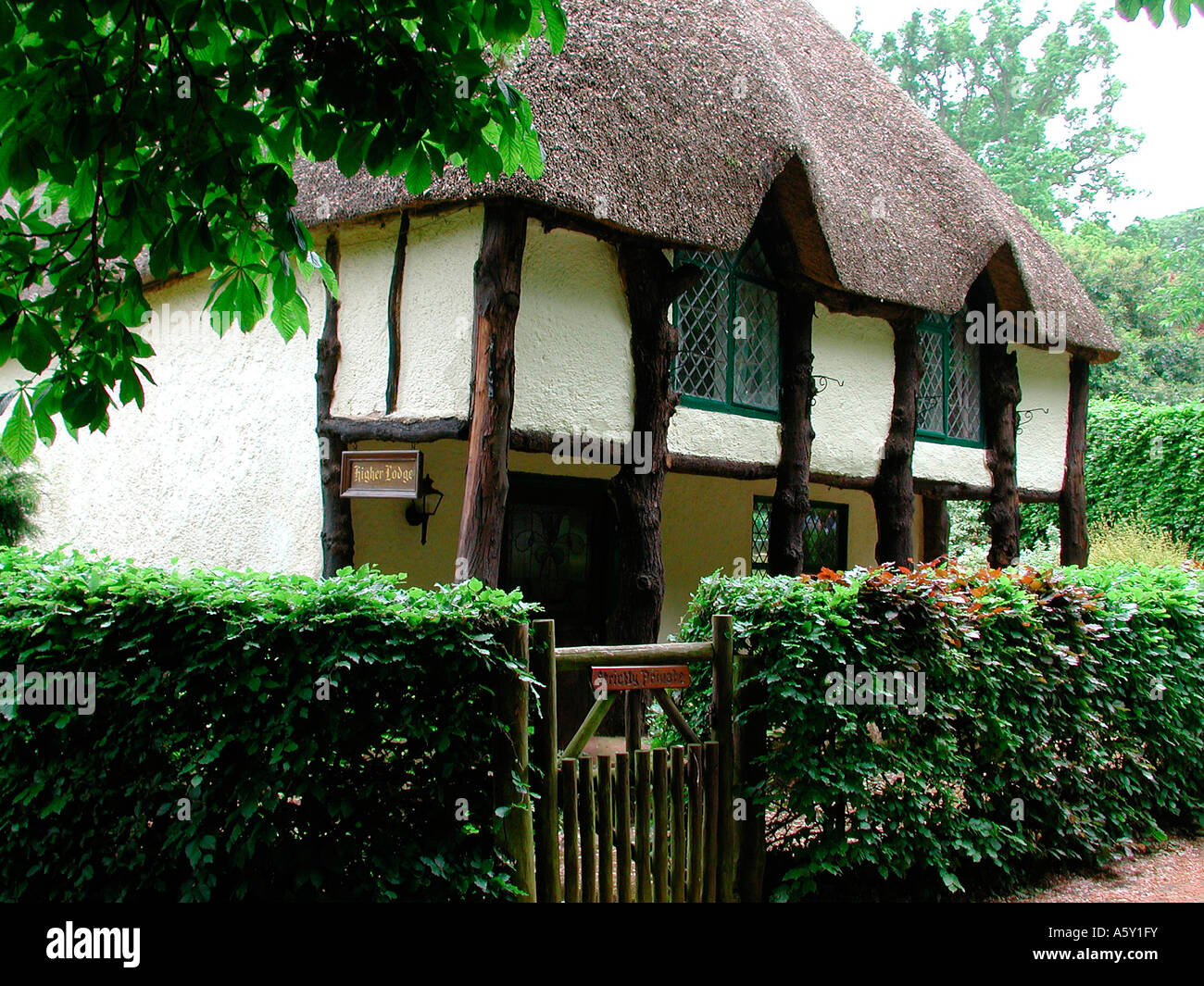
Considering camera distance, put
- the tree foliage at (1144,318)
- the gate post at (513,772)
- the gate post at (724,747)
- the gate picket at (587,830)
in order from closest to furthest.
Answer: the gate post at (513,772), the gate picket at (587,830), the gate post at (724,747), the tree foliage at (1144,318)

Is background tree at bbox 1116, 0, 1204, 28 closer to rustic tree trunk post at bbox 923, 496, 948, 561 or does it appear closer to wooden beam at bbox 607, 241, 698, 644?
wooden beam at bbox 607, 241, 698, 644

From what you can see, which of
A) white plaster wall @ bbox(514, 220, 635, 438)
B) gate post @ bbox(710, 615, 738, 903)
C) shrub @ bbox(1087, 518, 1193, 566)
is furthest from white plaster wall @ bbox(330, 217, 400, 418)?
shrub @ bbox(1087, 518, 1193, 566)

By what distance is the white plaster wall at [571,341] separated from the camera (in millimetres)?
7090

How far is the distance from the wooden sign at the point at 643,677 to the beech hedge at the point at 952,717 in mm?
428

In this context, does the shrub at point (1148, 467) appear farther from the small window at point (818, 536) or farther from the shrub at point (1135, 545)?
the small window at point (818, 536)

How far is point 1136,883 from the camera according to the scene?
19.1ft

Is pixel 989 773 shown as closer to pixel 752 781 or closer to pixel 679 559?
pixel 752 781

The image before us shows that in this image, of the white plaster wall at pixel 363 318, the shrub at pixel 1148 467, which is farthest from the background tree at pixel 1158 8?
the shrub at pixel 1148 467

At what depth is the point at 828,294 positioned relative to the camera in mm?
9172

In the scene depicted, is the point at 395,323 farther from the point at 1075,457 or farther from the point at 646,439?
the point at 1075,457

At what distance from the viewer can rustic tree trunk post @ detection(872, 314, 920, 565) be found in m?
10.1

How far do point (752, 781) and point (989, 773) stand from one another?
1.54 meters
